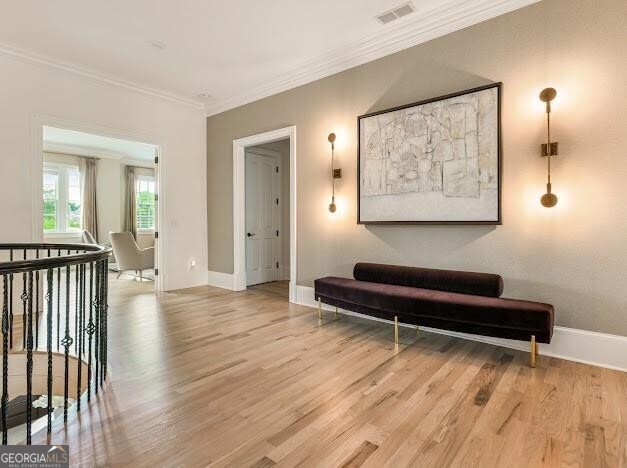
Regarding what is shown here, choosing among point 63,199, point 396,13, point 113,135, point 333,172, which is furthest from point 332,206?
point 63,199

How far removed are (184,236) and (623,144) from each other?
5658 mm

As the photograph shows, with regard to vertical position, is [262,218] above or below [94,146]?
below

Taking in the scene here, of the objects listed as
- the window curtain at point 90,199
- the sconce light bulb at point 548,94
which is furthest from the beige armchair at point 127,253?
the sconce light bulb at point 548,94

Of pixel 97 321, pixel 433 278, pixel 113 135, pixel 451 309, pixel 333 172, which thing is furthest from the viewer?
pixel 113 135

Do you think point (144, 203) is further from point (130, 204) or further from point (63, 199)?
point (63, 199)

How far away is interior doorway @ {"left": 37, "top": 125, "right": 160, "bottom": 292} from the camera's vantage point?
25.9 ft

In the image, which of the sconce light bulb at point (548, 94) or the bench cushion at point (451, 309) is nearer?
the bench cushion at point (451, 309)

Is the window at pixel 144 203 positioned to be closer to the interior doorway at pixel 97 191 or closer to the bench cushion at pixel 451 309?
the interior doorway at pixel 97 191

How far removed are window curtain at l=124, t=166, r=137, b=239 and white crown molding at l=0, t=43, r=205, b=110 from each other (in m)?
4.76

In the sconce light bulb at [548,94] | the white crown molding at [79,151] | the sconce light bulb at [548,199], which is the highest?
the white crown molding at [79,151]

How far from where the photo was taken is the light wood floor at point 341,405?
5.68ft

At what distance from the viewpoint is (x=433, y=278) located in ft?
11.2

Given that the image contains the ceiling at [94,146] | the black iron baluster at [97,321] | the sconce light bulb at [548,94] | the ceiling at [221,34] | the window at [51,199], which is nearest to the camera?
the black iron baluster at [97,321]

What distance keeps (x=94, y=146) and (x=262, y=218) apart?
5248 millimetres
